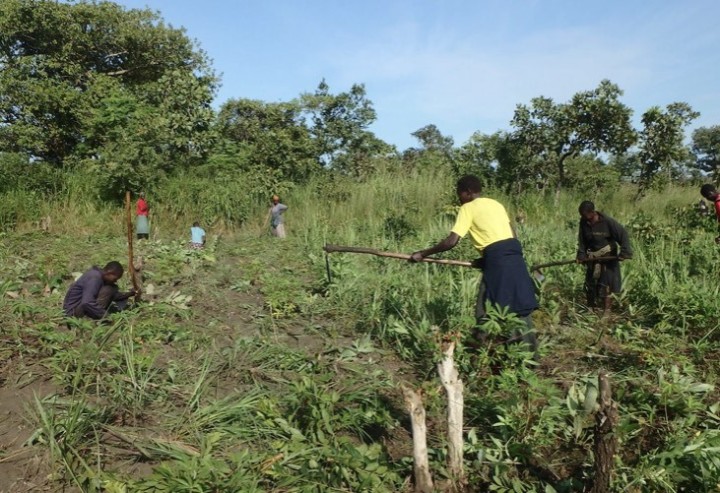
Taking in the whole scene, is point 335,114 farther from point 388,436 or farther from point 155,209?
point 388,436

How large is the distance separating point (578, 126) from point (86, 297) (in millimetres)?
10135

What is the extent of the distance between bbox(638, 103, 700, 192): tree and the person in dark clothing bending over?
7.31 m

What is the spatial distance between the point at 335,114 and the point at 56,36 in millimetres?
Result: 8643

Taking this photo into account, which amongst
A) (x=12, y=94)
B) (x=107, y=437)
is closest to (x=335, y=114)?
(x=12, y=94)

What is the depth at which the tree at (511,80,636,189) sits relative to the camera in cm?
1105

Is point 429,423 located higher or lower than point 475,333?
lower

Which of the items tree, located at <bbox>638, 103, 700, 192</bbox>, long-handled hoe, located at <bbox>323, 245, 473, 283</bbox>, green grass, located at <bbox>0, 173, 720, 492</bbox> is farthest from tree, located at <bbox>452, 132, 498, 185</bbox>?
long-handled hoe, located at <bbox>323, 245, 473, 283</bbox>

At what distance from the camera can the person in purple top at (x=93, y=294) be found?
183 inches

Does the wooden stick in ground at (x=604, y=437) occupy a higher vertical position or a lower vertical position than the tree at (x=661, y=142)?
lower

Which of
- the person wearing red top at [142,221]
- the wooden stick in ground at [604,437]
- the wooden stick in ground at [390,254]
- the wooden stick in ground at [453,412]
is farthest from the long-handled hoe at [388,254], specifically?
the person wearing red top at [142,221]

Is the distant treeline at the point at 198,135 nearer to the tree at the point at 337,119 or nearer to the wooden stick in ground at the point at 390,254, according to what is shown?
the tree at the point at 337,119

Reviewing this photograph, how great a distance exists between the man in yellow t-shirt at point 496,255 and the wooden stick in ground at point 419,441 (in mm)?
1446

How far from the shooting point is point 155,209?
11.0 metres

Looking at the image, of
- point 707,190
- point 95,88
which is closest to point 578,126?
point 707,190
